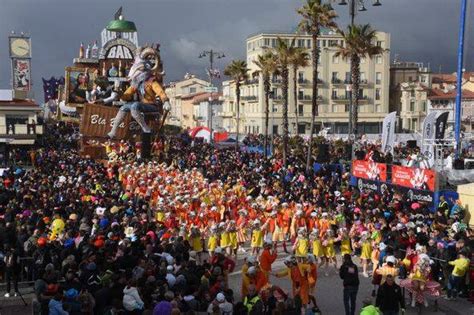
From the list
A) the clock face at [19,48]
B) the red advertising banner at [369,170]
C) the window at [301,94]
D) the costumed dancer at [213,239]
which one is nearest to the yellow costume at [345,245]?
the costumed dancer at [213,239]

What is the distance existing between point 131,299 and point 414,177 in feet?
53.3

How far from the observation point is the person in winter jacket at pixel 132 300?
991 cm

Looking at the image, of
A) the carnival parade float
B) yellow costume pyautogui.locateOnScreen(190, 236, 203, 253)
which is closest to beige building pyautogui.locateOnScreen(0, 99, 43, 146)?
the carnival parade float

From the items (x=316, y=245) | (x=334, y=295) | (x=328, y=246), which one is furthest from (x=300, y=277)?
(x=328, y=246)

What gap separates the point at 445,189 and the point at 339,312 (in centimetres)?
1151

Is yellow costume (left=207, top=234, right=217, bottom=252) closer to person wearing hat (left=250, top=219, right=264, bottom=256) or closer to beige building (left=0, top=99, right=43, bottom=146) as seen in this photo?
person wearing hat (left=250, top=219, right=264, bottom=256)

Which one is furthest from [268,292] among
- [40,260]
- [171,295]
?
[40,260]

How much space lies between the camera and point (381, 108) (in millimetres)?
85562

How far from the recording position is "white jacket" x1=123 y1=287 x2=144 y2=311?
991 cm

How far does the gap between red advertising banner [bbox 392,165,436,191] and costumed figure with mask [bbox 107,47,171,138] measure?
878 inches

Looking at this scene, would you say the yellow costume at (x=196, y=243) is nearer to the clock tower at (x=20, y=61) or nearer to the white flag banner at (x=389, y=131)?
the white flag banner at (x=389, y=131)

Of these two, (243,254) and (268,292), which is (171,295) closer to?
(268,292)

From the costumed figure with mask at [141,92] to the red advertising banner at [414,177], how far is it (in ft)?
73.2

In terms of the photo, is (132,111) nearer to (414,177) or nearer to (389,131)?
(389,131)
